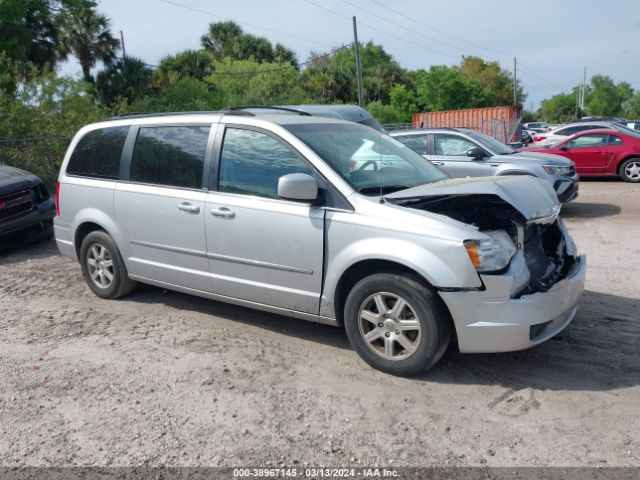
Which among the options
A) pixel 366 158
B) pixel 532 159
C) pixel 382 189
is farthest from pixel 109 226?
pixel 532 159

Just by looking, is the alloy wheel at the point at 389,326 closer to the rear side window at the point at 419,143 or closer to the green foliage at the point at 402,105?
the rear side window at the point at 419,143

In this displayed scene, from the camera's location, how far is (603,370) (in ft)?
14.6

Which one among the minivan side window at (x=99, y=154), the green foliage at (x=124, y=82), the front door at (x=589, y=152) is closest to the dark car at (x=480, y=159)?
the front door at (x=589, y=152)

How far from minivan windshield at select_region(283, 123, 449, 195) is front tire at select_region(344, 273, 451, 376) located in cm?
76

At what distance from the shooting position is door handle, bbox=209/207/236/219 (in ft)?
16.5

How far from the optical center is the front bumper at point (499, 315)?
4059 mm

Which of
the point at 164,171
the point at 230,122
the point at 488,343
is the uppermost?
the point at 230,122

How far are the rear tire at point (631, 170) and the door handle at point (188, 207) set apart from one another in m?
12.9

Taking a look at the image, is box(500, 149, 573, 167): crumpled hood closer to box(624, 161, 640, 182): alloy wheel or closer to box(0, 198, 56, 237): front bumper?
box(624, 161, 640, 182): alloy wheel

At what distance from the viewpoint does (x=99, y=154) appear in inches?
249

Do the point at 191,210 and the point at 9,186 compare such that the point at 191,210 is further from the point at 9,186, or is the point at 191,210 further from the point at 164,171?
the point at 9,186

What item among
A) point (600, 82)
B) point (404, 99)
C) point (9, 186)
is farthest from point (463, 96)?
point (600, 82)

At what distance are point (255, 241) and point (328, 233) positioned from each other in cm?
66

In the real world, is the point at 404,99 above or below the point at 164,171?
above
